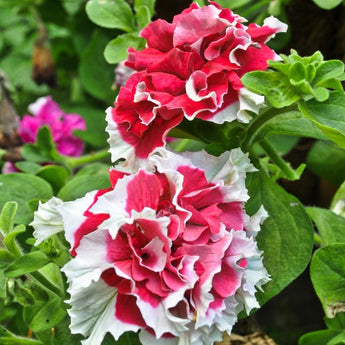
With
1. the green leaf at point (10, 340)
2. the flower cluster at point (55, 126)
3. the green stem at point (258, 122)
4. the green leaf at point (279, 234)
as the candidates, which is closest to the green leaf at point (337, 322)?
the green leaf at point (279, 234)

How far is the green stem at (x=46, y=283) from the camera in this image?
1.99 feet

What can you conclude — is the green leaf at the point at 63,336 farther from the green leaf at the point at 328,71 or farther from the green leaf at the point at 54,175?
the green leaf at the point at 328,71

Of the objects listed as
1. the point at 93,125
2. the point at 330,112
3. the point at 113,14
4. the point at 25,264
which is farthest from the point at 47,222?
the point at 93,125

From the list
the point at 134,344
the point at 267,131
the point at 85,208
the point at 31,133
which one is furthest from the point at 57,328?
the point at 31,133

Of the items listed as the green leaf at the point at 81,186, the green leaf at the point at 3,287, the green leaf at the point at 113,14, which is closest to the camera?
the green leaf at the point at 3,287

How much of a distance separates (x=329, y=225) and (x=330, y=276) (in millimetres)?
83

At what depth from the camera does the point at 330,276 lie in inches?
24.5

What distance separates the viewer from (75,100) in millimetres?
1279

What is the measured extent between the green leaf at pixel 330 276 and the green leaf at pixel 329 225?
4cm

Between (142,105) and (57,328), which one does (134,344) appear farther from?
(142,105)

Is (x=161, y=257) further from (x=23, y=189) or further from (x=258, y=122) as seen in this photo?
(x=23, y=189)

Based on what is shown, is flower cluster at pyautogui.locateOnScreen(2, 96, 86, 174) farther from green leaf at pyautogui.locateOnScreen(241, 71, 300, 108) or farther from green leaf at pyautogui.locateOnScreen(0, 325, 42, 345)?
green leaf at pyautogui.locateOnScreen(241, 71, 300, 108)

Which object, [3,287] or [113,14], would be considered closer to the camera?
[3,287]

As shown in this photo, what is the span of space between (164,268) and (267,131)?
20 centimetres
